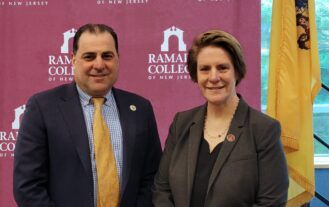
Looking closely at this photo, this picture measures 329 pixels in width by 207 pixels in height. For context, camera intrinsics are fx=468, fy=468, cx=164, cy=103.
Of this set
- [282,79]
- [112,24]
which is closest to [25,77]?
[112,24]

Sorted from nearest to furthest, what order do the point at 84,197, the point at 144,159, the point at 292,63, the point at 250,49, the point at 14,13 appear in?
1. the point at 84,197
2. the point at 144,159
3. the point at 292,63
4. the point at 250,49
5. the point at 14,13

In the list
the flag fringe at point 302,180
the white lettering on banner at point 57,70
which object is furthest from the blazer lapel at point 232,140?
the white lettering on banner at point 57,70

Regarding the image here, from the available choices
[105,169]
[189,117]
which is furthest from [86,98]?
[189,117]

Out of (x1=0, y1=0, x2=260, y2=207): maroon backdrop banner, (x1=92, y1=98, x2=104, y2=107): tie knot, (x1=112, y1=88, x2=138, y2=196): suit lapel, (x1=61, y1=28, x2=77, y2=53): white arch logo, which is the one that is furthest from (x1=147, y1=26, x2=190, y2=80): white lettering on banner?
(x1=92, y1=98, x2=104, y2=107): tie knot

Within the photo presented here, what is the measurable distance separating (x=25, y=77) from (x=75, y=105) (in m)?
1.33

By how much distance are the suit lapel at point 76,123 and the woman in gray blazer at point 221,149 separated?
294mm

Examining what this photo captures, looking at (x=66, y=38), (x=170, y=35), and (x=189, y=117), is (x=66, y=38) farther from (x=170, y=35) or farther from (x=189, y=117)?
(x=189, y=117)

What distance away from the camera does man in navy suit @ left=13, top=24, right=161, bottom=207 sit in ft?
5.73

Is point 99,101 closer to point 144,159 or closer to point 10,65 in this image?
point 144,159

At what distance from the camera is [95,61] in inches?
69.6

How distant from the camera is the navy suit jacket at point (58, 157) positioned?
5.71ft

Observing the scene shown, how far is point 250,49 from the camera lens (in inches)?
112

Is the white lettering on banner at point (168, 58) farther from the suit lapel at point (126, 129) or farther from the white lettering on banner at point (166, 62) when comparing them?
the suit lapel at point (126, 129)

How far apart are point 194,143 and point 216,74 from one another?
265mm
